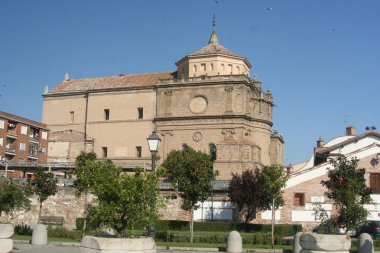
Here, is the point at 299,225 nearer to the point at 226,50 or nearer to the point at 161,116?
the point at 161,116

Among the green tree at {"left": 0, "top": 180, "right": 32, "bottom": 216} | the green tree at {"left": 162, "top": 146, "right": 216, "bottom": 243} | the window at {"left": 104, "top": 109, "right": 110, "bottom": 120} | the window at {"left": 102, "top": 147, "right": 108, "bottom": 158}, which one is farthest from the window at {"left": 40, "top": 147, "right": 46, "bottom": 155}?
the green tree at {"left": 0, "top": 180, "right": 32, "bottom": 216}

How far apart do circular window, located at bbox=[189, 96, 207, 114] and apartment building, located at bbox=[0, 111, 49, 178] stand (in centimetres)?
1999

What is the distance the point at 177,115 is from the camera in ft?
224

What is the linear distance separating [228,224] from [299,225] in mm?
4663

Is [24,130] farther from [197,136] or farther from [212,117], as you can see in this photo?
[212,117]

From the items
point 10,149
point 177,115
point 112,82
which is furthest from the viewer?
point 112,82

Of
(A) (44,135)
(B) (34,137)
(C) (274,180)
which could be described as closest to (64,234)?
(C) (274,180)

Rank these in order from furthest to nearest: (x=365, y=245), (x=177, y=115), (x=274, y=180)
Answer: (x=177, y=115), (x=274, y=180), (x=365, y=245)

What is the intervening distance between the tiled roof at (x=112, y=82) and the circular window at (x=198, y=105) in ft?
23.5

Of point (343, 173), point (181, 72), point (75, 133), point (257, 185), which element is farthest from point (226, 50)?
point (343, 173)

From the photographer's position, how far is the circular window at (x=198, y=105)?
67500 millimetres

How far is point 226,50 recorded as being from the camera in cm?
7294

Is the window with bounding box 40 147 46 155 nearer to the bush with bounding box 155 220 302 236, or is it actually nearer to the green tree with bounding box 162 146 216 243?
the bush with bounding box 155 220 302 236

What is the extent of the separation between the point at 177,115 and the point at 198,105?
294 centimetres
